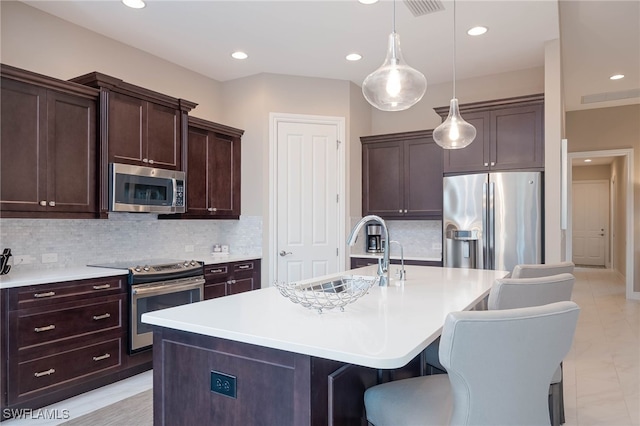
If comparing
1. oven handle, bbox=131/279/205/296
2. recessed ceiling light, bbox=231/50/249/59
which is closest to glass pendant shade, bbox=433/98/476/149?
recessed ceiling light, bbox=231/50/249/59

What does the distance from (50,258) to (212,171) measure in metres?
1.81

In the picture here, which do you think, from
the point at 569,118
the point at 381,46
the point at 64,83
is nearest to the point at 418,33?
the point at 381,46

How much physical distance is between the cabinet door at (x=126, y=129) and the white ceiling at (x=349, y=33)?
0.71 meters

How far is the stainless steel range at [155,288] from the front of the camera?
3408 millimetres

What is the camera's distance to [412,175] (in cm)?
509

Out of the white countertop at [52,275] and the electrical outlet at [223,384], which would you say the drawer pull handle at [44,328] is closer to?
the white countertop at [52,275]

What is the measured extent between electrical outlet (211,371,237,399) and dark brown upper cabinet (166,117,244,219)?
3.11 m

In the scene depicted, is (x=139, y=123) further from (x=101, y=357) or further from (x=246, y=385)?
(x=246, y=385)

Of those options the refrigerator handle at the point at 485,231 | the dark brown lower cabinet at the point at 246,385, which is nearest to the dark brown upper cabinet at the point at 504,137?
the refrigerator handle at the point at 485,231

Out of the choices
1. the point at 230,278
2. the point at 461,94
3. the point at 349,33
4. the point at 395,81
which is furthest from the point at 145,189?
the point at 461,94

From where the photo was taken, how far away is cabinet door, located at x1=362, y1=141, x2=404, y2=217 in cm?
519

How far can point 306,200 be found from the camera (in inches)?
197

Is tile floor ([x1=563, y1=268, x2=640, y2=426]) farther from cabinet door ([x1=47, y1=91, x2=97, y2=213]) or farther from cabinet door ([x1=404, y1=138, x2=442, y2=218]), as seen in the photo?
cabinet door ([x1=47, y1=91, x2=97, y2=213])

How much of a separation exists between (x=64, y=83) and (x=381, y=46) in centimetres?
281
